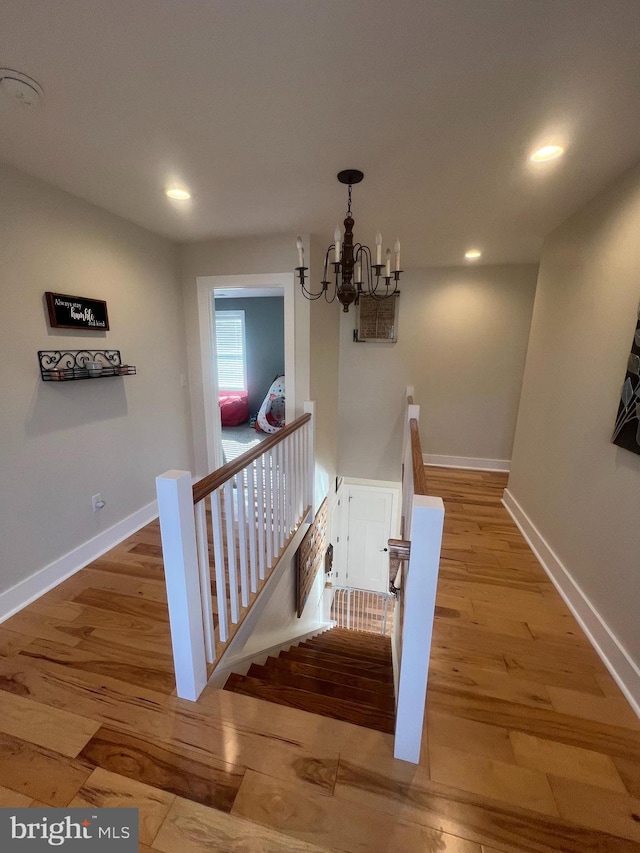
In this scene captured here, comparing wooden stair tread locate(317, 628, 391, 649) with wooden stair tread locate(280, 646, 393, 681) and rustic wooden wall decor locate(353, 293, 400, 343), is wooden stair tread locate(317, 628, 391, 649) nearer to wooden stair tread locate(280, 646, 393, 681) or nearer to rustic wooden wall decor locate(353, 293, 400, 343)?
wooden stair tread locate(280, 646, 393, 681)

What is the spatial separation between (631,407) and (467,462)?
2.65 meters

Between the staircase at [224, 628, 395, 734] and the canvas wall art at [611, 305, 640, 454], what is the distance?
163 cm

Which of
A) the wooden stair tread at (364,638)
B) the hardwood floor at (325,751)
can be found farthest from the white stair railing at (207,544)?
the wooden stair tread at (364,638)

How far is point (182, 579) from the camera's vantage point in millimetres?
1214

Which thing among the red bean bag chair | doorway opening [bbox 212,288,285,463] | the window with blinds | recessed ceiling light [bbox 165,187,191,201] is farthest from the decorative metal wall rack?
the window with blinds

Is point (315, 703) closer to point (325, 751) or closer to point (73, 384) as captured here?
point (325, 751)

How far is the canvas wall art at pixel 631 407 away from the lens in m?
1.48

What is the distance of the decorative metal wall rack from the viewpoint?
192 cm

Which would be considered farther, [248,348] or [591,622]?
[248,348]

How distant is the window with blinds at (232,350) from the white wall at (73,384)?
3333 millimetres

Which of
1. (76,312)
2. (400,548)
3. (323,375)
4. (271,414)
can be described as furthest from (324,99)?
(271,414)

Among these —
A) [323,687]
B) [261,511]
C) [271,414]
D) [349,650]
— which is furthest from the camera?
[271,414]

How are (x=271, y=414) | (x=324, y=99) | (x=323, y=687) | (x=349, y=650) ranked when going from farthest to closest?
(x=271, y=414)
(x=349, y=650)
(x=323, y=687)
(x=324, y=99)

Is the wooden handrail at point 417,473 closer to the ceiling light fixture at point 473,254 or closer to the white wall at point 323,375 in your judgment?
the white wall at point 323,375
